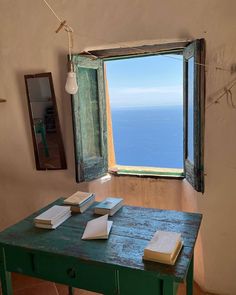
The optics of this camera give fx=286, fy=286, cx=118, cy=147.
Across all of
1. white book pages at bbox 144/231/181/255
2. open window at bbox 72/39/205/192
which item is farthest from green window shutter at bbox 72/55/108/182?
white book pages at bbox 144/231/181/255

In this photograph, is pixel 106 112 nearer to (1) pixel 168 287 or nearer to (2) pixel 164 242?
(2) pixel 164 242

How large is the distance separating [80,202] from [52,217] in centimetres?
25

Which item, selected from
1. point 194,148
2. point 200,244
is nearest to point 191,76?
point 194,148

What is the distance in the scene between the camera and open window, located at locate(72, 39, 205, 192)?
79.0 inches

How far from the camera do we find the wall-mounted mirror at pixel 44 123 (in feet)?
8.27

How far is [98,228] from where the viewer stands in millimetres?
1530

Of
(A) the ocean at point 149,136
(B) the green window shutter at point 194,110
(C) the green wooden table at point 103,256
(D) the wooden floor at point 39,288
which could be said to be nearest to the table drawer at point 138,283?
(C) the green wooden table at point 103,256

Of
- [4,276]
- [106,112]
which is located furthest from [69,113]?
[4,276]

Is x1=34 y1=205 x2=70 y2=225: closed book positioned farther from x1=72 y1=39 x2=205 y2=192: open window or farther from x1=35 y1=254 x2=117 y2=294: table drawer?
x1=72 y1=39 x2=205 y2=192: open window

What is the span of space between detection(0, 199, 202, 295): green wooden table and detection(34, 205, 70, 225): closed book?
5 centimetres

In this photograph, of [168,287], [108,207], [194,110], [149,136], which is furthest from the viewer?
[149,136]

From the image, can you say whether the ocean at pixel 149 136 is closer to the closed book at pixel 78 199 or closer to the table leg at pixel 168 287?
the closed book at pixel 78 199

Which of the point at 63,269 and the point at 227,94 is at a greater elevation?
the point at 227,94

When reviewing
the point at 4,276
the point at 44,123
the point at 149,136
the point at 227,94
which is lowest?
the point at 4,276
